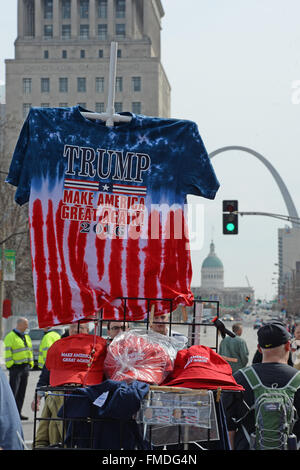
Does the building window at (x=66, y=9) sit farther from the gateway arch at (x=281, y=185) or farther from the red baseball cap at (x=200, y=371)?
the red baseball cap at (x=200, y=371)

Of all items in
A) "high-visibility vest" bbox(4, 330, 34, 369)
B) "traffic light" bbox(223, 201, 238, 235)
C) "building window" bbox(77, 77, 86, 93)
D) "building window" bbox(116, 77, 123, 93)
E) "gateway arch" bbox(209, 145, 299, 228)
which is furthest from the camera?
"building window" bbox(77, 77, 86, 93)

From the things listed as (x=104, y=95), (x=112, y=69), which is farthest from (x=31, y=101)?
(x=112, y=69)

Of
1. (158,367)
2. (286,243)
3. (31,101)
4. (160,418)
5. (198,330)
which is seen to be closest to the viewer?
(160,418)

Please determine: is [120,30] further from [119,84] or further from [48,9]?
[119,84]

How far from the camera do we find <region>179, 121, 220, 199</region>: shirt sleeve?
5.36m

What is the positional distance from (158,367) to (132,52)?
10341 cm

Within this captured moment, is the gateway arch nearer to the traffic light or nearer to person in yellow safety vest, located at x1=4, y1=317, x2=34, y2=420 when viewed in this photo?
the traffic light

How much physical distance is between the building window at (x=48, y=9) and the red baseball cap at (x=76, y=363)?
10999cm

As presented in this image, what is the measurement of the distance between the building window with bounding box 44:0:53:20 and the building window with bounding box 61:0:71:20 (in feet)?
5.26

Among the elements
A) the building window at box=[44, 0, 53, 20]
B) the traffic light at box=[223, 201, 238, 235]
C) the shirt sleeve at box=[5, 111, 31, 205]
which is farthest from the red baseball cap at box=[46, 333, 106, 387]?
the building window at box=[44, 0, 53, 20]

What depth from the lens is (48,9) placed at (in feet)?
361

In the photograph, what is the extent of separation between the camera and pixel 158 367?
14.4ft

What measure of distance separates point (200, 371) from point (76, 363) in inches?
28.0

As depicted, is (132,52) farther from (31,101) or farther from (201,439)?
(201,439)
